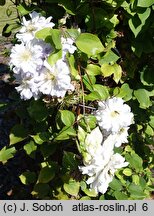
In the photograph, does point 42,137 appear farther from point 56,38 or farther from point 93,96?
point 56,38

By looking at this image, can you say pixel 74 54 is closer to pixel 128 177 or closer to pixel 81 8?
pixel 81 8

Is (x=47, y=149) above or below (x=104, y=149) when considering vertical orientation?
below

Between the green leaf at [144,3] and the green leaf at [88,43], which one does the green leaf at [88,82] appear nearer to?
the green leaf at [88,43]

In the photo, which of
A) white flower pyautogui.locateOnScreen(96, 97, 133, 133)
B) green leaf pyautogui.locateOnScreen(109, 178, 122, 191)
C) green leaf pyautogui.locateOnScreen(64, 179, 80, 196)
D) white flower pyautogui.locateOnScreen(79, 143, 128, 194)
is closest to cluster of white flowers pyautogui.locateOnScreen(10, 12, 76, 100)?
white flower pyautogui.locateOnScreen(96, 97, 133, 133)

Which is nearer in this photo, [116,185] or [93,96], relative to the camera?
[93,96]

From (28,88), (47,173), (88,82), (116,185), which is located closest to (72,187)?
(47,173)

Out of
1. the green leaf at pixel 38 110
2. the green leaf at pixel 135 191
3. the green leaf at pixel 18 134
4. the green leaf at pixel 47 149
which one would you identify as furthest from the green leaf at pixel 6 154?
the green leaf at pixel 135 191
